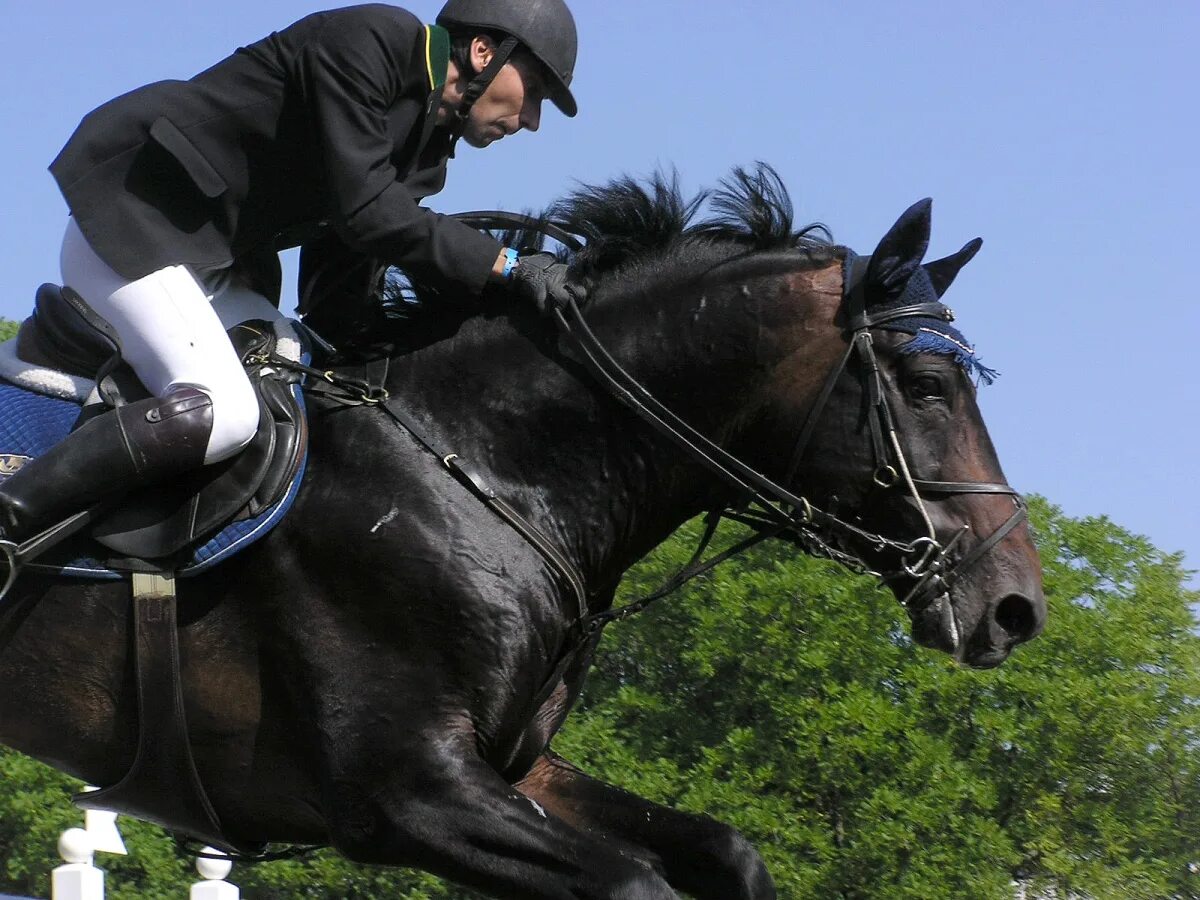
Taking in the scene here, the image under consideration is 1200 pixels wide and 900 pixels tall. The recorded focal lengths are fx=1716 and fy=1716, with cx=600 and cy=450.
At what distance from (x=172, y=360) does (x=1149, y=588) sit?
66.8ft

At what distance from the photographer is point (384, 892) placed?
21828mm

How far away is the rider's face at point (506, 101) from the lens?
17.2 feet

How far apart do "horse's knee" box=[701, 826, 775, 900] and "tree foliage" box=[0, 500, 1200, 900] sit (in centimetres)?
1455

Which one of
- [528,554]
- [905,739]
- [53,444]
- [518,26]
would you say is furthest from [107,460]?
[905,739]

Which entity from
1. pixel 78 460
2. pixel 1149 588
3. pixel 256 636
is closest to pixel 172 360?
pixel 78 460

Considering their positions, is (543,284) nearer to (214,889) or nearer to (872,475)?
(872,475)

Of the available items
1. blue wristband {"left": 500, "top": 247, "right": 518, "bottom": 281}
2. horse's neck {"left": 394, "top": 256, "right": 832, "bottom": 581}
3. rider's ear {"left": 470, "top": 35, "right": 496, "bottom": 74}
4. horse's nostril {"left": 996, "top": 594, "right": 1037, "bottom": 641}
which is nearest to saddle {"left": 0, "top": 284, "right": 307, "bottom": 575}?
horse's neck {"left": 394, "top": 256, "right": 832, "bottom": 581}

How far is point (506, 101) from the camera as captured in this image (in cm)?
530

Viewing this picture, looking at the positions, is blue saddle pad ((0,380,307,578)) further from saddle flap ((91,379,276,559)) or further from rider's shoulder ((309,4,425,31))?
rider's shoulder ((309,4,425,31))

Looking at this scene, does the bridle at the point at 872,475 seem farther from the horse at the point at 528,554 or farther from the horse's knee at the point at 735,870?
the horse's knee at the point at 735,870

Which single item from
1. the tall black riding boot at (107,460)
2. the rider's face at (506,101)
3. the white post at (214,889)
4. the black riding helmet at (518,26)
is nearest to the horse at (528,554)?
the tall black riding boot at (107,460)

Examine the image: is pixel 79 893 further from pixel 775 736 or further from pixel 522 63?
pixel 775 736

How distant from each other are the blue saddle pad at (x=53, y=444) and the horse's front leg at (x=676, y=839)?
3.92ft

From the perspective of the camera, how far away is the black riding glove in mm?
5211
